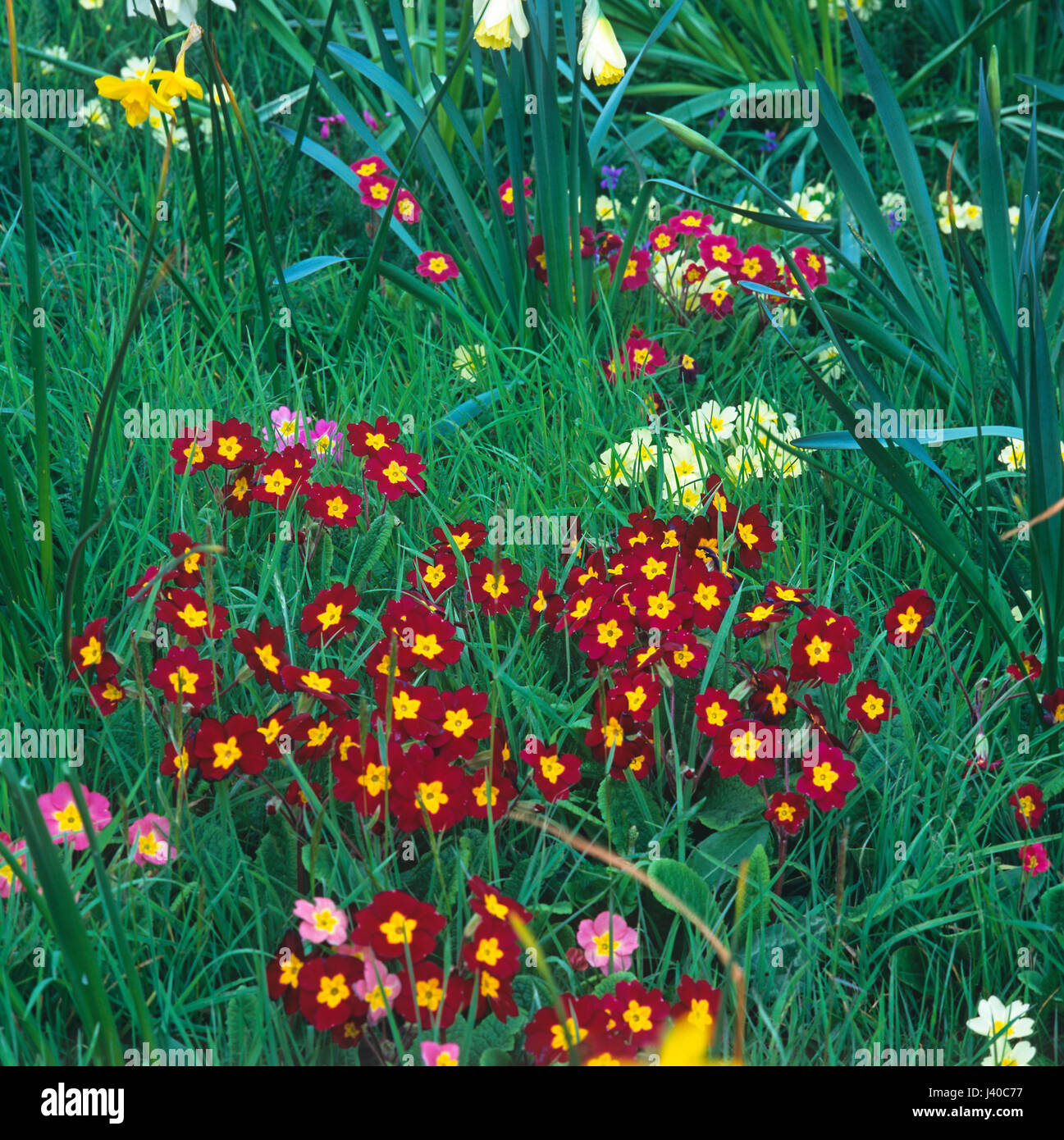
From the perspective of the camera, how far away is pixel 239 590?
6.40 feet

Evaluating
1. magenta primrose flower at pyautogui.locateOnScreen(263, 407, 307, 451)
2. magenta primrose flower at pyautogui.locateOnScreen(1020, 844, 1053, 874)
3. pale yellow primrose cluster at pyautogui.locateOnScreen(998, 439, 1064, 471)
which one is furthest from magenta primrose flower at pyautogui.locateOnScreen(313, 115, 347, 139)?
magenta primrose flower at pyautogui.locateOnScreen(1020, 844, 1053, 874)

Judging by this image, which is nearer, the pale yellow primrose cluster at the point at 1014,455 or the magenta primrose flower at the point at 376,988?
the magenta primrose flower at the point at 376,988

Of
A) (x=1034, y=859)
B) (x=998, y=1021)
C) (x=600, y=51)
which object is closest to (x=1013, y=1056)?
(x=998, y=1021)

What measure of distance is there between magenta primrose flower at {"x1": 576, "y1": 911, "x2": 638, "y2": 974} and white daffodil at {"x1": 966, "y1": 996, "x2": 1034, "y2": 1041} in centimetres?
42

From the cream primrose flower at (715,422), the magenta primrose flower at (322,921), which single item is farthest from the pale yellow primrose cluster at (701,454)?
the magenta primrose flower at (322,921)

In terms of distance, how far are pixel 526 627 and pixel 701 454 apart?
59cm

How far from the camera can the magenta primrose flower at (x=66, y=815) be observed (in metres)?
1.48

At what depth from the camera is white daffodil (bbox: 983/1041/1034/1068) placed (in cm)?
143

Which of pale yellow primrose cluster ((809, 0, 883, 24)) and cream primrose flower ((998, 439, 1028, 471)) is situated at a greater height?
pale yellow primrose cluster ((809, 0, 883, 24))

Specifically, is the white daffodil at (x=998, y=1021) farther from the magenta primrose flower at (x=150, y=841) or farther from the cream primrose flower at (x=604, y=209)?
the cream primrose flower at (x=604, y=209)

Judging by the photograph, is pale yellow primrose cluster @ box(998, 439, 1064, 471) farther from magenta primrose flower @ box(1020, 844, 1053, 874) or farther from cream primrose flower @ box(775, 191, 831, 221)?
cream primrose flower @ box(775, 191, 831, 221)

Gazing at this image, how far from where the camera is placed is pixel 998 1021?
146 centimetres

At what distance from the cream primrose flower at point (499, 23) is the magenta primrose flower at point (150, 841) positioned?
57.4 inches
